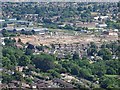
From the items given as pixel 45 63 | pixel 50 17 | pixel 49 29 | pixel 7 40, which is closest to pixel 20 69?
pixel 45 63

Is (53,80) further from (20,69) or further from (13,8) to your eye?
(13,8)

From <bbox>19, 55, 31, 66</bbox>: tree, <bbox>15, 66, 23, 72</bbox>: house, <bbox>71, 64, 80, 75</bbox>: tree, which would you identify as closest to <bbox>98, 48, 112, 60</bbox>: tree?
<bbox>71, 64, 80, 75</bbox>: tree

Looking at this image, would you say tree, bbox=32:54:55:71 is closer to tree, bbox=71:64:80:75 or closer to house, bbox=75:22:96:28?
tree, bbox=71:64:80:75

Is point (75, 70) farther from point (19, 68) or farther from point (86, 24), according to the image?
point (86, 24)

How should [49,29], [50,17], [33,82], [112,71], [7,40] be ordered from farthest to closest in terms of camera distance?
[50,17] → [49,29] → [7,40] → [112,71] → [33,82]

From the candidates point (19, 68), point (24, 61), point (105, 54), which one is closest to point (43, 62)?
point (19, 68)

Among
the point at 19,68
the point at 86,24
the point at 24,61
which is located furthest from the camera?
the point at 86,24

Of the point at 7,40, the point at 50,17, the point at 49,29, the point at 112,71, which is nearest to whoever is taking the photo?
the point at 112,71

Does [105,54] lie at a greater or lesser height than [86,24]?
greater

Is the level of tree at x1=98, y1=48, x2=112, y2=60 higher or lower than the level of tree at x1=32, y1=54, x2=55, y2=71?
lower

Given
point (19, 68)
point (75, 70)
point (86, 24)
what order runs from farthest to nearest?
point (86, 24) → point (19, 68) → point (75, 70)

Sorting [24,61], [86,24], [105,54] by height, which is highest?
[24,61]
